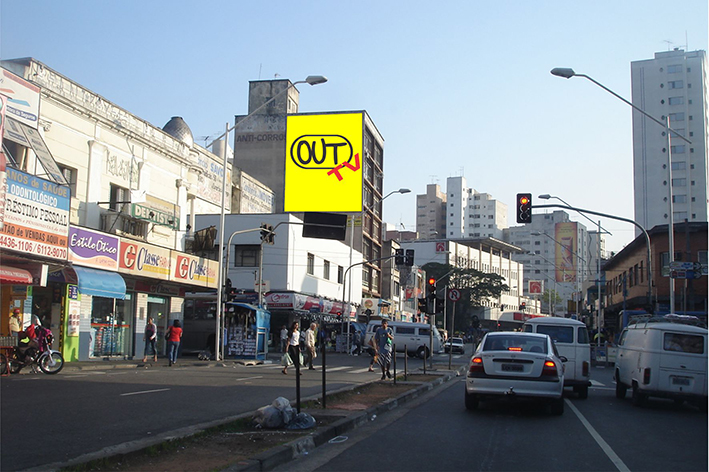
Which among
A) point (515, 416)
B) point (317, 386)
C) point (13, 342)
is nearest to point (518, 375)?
point (515, 416)

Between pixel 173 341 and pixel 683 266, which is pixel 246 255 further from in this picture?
pixel 683 266

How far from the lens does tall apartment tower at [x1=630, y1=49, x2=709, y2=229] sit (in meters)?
86.7

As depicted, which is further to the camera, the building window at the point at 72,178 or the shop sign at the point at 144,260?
the shop sign at the point at 144,260

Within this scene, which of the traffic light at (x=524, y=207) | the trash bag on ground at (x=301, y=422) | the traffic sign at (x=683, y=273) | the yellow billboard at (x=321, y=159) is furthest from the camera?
the yellow billboard at (x=321, y=159)

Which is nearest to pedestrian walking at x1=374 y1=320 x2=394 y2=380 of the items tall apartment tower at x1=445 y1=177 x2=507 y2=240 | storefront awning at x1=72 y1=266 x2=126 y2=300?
storefront awning at x1=72 y1=266 x2=126 y2=300

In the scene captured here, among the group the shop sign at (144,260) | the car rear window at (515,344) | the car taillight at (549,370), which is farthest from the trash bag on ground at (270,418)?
the shop sign at (144,260)

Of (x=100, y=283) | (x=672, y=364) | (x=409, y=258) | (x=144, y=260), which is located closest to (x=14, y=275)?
(x=100, y=283)

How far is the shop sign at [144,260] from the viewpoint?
2555 cm

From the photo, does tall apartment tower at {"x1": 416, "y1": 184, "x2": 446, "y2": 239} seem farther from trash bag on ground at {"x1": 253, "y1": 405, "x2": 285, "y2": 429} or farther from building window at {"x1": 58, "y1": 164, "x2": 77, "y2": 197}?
trash bag on ground at {"x1": 253, "y1": 405, "x2": 285, "y2": 429}

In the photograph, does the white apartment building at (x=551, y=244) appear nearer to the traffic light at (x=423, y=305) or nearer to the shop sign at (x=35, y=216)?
the traffic light at (x=423, y=305)

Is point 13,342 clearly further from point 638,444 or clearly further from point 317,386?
point 638,444

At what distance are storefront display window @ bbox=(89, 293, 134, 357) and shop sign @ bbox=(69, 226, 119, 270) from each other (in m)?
2.09

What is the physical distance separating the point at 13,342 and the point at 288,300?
27131mm

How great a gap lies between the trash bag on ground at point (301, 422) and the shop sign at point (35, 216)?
38.8ft
